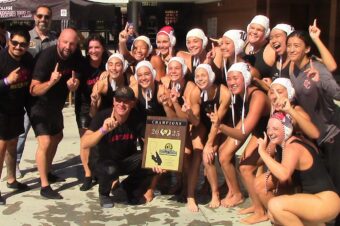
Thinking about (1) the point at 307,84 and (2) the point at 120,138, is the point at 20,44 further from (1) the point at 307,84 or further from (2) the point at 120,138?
(1) the point at 307,84

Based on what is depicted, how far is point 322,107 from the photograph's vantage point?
3578mm

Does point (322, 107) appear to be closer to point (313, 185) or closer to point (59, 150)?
point (313, 185)

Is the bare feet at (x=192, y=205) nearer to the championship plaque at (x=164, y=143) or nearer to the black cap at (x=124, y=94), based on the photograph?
the championship plaque at (x=164, y=143)

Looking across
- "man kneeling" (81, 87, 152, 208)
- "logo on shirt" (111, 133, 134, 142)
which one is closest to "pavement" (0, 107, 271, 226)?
"man kneeling" (81, 87, 152, 208)

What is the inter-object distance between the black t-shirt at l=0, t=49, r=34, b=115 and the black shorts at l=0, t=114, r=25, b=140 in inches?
2.0

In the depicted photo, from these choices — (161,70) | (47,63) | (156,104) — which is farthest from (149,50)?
(47,63)

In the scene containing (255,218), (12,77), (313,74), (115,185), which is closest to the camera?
(313,74)

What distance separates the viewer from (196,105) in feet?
14.1

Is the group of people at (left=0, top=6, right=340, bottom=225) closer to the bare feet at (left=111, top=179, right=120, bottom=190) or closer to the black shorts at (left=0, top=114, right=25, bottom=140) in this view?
the black shorts at (left=0, top=114, right=25, bottom=140)

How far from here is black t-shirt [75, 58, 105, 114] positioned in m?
4.93

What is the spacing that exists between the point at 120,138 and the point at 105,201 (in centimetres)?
63

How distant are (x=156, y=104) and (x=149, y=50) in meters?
0.76

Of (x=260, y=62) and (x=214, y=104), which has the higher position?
(x=260, y=62)

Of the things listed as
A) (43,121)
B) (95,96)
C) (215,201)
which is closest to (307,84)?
(215,201)
